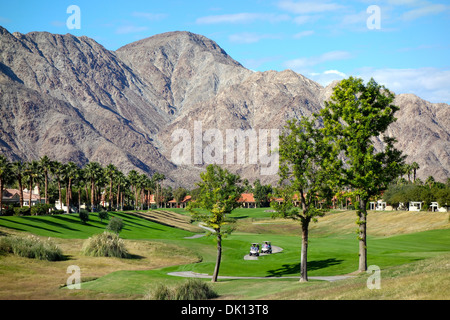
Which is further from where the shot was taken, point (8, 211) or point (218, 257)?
point (8, 211)

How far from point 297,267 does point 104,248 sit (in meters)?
25.9

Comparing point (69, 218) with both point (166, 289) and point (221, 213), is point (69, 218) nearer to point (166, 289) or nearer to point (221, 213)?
point (221, 213)

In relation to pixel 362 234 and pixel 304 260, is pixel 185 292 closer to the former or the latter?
pixel 304 260

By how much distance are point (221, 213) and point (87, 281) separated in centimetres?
1450

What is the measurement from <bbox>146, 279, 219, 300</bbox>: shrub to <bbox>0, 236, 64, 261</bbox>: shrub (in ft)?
89.8

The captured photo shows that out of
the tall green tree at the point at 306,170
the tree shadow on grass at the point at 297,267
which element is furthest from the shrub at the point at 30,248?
the tall green tree at the point at 306,170

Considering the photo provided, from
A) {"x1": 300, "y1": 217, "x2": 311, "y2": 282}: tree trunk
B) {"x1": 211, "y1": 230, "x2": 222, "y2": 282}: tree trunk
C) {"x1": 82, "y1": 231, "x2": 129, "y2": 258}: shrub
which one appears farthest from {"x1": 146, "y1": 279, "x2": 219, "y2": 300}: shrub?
{"x1": 82, "y1": 231, "x2": 129, "y2": 258}: shrub

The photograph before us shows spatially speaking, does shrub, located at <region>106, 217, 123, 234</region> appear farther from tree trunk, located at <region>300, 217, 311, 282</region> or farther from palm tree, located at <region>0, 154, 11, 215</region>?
tree trunk, located at <region>300, 217, 311, 282</region>

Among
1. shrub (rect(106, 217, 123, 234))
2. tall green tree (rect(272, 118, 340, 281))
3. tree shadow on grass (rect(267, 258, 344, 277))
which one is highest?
tall green tree (rect(272, 118, 340, 281))

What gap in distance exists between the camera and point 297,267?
5247 cm

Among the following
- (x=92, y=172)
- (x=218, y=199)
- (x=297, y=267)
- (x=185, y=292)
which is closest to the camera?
(x=185, y=292)

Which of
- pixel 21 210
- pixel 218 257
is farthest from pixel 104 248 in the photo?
pixel 21 210

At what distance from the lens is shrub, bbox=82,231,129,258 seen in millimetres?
61281
